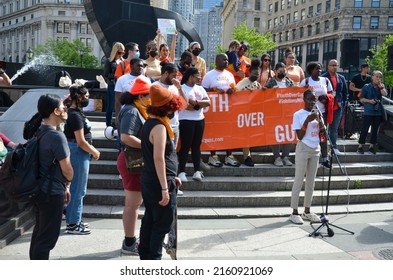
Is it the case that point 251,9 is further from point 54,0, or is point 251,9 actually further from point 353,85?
point 353,85

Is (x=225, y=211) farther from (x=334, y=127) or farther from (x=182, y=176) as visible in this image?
(x=334, y=127)

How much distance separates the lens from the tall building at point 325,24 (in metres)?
68.1

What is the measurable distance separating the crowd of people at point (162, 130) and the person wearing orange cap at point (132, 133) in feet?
0.04

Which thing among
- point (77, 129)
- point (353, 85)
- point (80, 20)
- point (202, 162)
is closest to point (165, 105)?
point (77, 129)

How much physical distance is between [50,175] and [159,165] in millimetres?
1083

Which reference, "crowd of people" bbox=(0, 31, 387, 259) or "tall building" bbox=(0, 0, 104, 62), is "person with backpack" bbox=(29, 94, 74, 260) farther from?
"tall building" bbox=(0, 0, 104, 62)

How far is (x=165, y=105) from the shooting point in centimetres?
416

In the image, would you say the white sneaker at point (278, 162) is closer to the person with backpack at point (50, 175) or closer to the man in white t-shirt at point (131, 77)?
the man in white t-shirt at point (131, 77)

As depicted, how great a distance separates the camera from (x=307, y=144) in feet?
22.0

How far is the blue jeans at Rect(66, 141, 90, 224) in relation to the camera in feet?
19.3

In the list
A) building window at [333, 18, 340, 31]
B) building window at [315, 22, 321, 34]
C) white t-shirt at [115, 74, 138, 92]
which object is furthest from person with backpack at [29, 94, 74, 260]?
building window at [315, 22, 321, 34]

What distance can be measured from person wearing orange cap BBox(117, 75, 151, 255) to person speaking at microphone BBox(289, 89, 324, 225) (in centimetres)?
272

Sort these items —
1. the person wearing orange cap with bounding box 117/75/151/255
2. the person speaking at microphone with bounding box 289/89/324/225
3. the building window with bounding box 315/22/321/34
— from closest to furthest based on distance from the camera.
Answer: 1. the person wearing orange cap with bounding box 117/75/151/255
2. the person speaking at microphone with bounding box 289/89/324/225
3. the building window with bounding box 315/22/321/34
